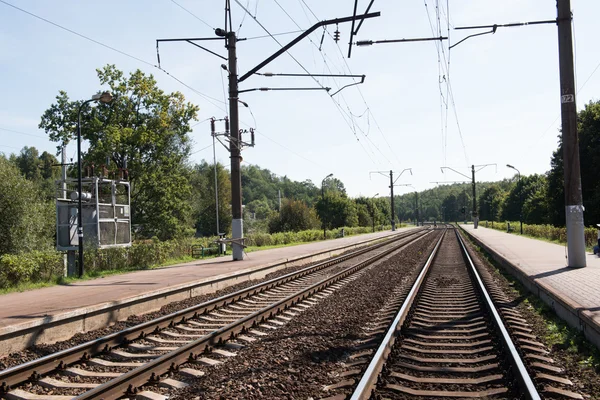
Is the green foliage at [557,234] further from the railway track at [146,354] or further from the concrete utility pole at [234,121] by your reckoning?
the railway track at [146,354]

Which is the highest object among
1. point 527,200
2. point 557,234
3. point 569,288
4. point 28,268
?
point 527,200

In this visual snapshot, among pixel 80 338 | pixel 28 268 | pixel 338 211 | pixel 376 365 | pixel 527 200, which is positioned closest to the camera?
pixel 376 365

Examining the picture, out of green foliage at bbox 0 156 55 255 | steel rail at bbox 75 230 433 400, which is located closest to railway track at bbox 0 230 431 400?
steel rail at bbox 75 230 433 400

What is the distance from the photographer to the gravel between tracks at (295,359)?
5449 millimetres

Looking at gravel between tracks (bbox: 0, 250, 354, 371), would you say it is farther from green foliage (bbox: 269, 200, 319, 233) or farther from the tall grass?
green foliage (bbox: 269, 200, 319, 233)

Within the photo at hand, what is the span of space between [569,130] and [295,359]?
1095 centimetres

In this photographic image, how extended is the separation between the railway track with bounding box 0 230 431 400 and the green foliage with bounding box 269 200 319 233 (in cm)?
5229

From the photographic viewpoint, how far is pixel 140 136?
122 feet

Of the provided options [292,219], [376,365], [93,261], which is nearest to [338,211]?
[292,219]

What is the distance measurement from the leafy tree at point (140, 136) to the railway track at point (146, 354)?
28.8 m

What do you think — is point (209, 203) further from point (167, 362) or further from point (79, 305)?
point (167, 362)

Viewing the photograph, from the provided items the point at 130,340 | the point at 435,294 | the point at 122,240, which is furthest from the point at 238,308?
the point at 122,240

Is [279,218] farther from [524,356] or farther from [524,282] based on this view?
[524,356]

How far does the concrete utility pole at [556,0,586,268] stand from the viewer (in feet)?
44.9
